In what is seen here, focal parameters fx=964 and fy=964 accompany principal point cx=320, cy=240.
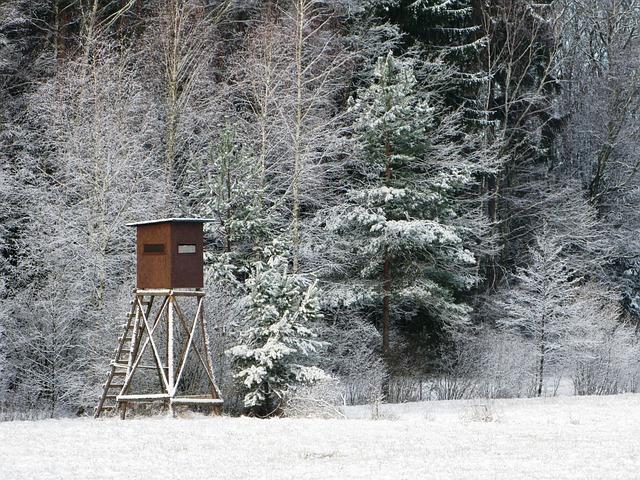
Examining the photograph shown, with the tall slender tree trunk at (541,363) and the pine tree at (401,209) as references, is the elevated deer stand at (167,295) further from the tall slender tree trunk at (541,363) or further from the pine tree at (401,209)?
the tall slender tree trunk at (541,363)

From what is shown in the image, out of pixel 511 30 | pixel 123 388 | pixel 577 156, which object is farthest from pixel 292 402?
pixel 577 156

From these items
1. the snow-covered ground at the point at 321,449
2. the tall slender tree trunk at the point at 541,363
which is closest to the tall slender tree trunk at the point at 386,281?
the tall slender tree trunk at the point at 541,363

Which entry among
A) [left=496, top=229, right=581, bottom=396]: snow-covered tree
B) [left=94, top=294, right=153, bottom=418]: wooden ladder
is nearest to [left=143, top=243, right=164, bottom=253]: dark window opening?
[left=94, top=294, right=153, bottom=418]: wooden ladder

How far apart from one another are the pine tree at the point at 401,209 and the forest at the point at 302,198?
68mm

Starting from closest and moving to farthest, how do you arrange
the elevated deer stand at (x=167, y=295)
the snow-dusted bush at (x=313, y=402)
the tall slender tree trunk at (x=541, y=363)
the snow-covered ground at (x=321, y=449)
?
the snow-covered ground at (x=321, y=449) → the elevated deer stand at (x=167, y=295) → the snow-dusted bush at (x=313, y=402) → the tall slender tree trunk at (x=541, y=363)

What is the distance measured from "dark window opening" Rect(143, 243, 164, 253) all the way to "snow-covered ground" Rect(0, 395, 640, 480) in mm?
3064

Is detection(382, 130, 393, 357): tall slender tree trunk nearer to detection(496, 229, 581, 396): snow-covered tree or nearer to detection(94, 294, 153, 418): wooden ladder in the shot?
detection(496, 229, 581, 396): snow-covered tree

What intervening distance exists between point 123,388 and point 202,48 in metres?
14.7

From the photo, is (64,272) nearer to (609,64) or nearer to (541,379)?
(541,379)

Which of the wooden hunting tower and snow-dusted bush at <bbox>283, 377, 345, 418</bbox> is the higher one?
the wooden hunting tower

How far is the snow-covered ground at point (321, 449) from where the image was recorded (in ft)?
34.8

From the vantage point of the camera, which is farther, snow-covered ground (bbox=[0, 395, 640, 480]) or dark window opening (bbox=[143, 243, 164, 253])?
dark window opening (bbox=[143, 243, 164, 253])

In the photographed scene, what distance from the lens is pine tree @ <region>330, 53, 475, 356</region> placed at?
80.4ft

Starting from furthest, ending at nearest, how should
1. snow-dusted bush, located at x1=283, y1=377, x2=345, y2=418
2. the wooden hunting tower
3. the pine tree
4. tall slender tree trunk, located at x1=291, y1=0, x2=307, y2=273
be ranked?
Answer: the pine tree < tall slender tree trunk, located at x1=291, y1=0, x2=307, y2=273 < snow-dusted bush, located at x1=283, y1=377, x2=345, y2=418 < the wooden hunting tower
